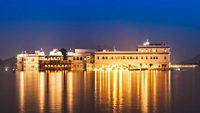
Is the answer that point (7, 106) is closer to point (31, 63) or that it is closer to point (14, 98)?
point (14, 98)

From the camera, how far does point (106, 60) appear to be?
92188 millimetres

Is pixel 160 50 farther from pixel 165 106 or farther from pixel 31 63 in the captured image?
pixel 165 106

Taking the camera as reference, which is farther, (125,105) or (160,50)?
(160,50)

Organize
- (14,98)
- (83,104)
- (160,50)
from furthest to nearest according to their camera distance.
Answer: (160,50) < (14,98) < (83,104)

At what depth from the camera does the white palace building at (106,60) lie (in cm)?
9038

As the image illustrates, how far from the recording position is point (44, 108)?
1986 centimetres

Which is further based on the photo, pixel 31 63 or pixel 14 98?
pixel 31 63

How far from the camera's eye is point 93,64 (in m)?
92.4

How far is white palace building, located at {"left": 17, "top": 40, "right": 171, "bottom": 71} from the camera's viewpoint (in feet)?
297

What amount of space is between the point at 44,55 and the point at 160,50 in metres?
22.6

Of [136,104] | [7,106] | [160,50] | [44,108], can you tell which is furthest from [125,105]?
[160,50]

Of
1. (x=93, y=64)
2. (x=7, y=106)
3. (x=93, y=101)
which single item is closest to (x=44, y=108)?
(x=7, y=106)

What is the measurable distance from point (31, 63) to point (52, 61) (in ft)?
13.5

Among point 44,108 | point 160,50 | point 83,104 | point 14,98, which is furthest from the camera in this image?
point 160,50
